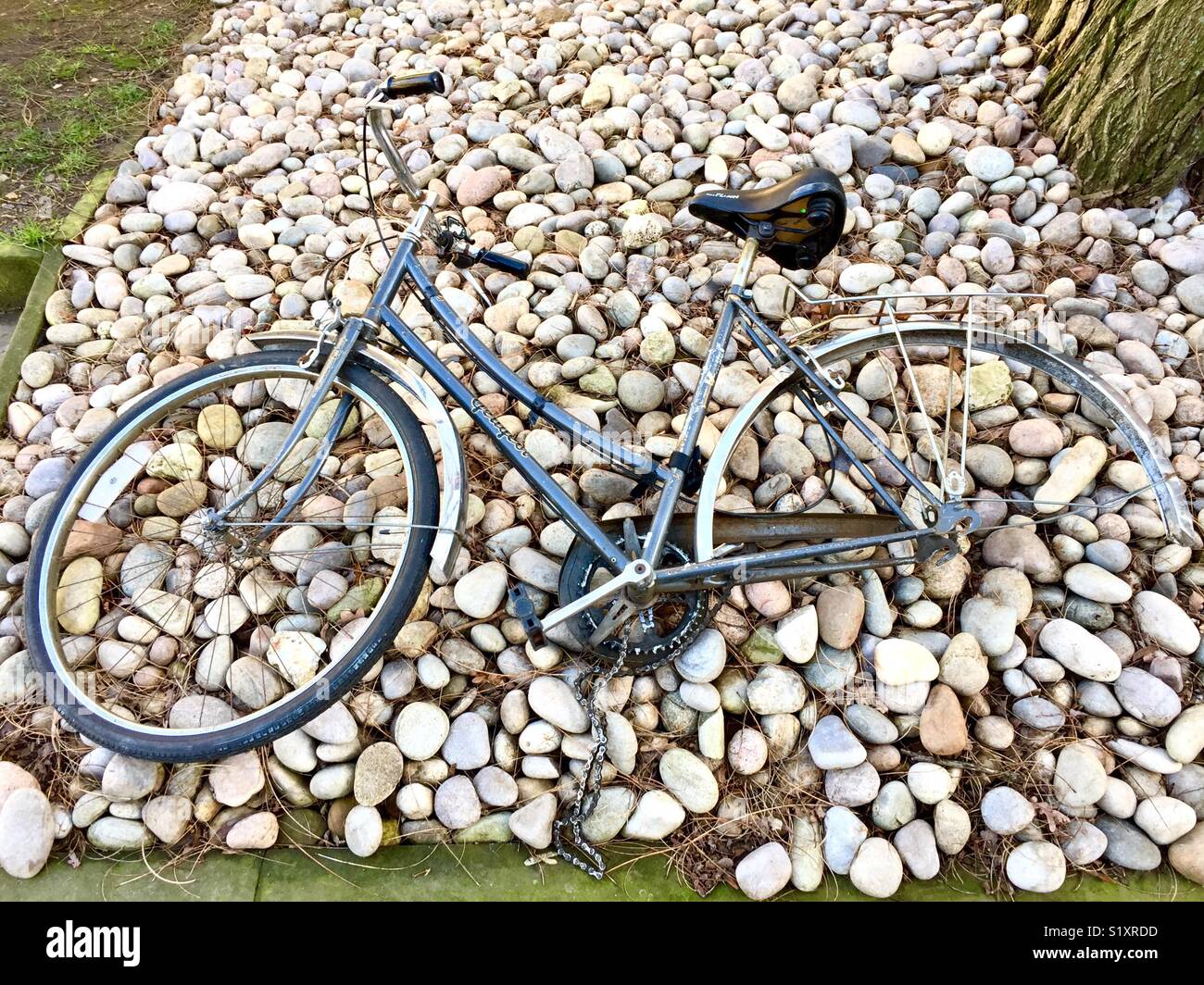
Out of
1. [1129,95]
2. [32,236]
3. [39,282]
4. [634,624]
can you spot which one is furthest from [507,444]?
[1129,95]

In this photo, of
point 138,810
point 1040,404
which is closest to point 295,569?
point 138,810

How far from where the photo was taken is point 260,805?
189cm

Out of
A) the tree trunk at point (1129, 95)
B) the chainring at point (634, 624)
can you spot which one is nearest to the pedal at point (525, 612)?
the chainring at point (634, 624)

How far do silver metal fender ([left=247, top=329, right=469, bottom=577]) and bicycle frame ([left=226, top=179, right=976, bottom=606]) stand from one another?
6 centimetres

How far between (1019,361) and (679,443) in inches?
39.5

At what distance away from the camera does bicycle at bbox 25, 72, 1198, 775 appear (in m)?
1.85

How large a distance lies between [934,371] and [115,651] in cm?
252

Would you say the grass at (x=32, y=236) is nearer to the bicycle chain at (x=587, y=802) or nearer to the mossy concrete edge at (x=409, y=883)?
the mossy concrete edge at (x=409, y=883)

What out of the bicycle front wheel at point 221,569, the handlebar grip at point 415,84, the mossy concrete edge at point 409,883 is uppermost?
the handlebar grip at point 415,84

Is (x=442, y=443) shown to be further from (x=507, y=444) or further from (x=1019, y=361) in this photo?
(x=1019, y=361)

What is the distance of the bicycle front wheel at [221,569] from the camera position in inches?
72.1

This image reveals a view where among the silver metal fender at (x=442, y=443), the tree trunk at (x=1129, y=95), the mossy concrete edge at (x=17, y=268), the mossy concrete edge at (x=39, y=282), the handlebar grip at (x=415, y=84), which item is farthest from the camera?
the mossy concrete edge at (x=17, y=268)
